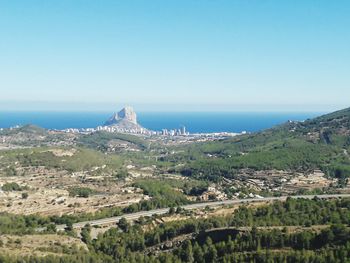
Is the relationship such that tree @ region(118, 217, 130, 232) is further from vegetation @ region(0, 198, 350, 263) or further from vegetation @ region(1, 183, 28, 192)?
vegetation @ region(1, 183, 28, 192)

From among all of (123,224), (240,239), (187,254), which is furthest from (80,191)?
(240,239)

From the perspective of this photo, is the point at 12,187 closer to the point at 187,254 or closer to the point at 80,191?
the point at 80,191


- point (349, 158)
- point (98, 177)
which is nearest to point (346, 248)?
point (98, 177)

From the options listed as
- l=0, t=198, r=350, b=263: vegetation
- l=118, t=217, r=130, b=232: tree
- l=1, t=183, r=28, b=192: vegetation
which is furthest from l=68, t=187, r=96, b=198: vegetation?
l=0, t=198, r=350, b=263: vegetation

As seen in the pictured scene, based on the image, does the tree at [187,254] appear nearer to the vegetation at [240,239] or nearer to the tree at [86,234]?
the vegetation at [240,239]

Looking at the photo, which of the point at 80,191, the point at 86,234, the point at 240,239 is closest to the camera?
the point at 240,239

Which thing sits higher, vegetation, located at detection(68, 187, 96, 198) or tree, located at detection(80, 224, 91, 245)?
tree, located at detection(80, 224, 91, 245)

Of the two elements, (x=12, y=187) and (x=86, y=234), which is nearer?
(x=86, y=234)

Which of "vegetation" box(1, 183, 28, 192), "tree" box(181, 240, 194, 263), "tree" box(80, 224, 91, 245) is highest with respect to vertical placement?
"tree" box(181, 240, 194, 263)

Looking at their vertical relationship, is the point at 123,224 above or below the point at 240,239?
below

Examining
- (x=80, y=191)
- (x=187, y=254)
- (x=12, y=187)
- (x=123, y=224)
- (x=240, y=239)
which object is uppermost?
(x=240, y=239)

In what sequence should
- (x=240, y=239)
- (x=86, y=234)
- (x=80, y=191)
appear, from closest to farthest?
(x=240, y=239) < (x=86, y=234) < (x=80, y=191)
